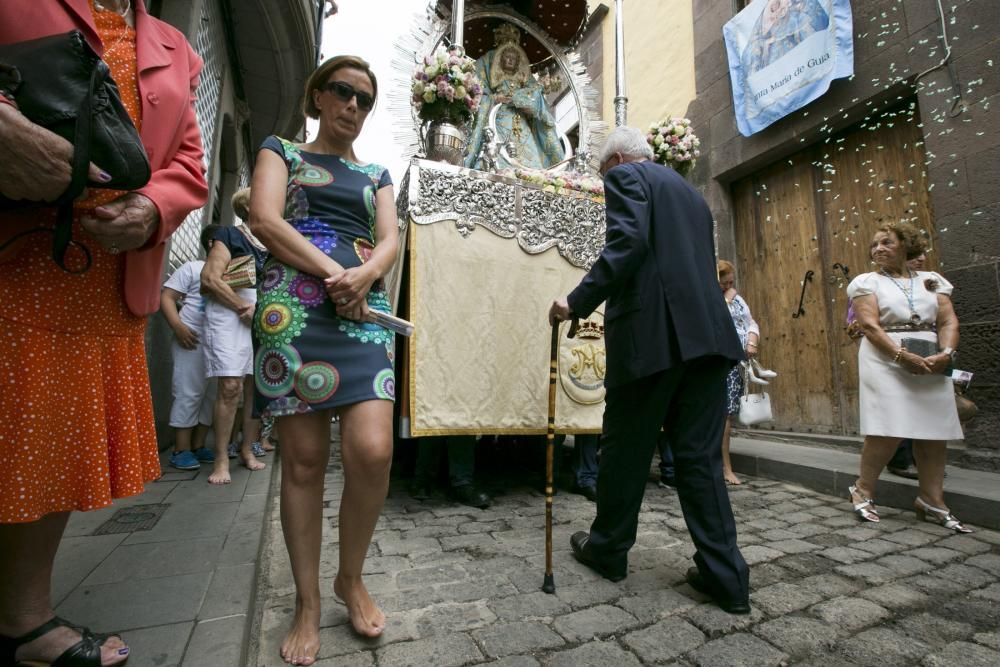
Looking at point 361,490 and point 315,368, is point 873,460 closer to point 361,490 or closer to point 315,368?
point 361,490

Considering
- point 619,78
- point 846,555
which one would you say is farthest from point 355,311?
point 619,78

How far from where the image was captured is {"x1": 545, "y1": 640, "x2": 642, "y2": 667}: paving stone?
1.49 m

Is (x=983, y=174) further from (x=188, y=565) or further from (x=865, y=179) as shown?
(x=188, y=565)

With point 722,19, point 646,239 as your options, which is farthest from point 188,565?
point 722,19

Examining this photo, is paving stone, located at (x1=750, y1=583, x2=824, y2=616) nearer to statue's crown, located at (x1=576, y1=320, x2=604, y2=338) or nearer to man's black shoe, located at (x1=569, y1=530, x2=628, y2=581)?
man's black shoe, located at (x1=569, y1=530, x2=628, y2=581)

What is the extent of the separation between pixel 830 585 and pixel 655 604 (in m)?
0.79

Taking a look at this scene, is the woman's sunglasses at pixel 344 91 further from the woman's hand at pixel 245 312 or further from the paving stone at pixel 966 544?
the paving stone at pixel 966 544

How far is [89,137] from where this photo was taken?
1104 millimetres

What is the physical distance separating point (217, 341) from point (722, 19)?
7614 mm

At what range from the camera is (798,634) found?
1.67m

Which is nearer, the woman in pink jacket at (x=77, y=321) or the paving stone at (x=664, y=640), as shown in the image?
the woman in pink jacket at (x=77, y=321)

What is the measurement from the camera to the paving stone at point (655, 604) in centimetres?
181

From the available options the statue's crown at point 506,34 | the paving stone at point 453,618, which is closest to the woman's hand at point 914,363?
the paving stone at point 453,618

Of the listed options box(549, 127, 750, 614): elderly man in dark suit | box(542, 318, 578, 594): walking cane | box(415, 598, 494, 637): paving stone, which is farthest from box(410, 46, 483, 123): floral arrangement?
box(415, 598, 494, 637): paving stone
